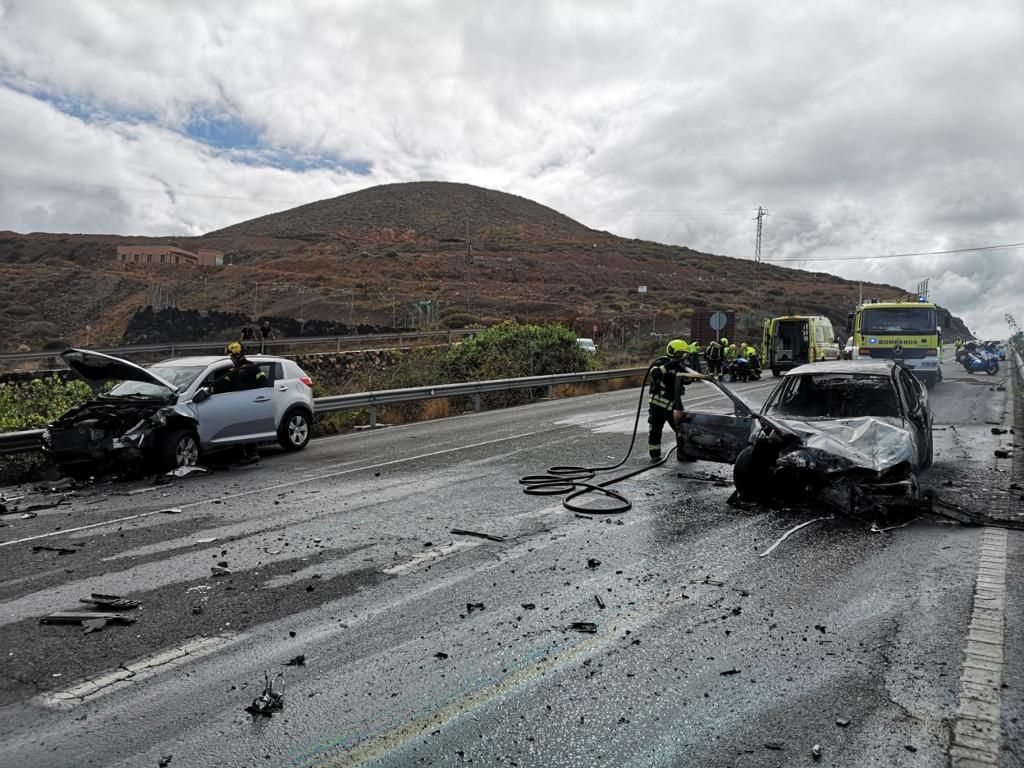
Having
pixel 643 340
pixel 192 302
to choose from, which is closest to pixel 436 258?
pixel 192 302

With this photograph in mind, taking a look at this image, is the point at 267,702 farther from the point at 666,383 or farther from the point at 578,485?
the point at 666,383

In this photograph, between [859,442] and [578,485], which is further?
[578,485]

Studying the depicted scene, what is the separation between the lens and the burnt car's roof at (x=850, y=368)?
27.8 feet

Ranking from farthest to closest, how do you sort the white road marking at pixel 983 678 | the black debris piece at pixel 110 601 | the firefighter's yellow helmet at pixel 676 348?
the firefighter's yellow helmet at pixel 676 348
the black debris piece at pixel 110 601
the white road marking at pixel 983 678

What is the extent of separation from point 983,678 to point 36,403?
14.1m

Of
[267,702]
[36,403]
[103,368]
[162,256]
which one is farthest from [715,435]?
[162,256]

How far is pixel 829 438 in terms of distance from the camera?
281 inches

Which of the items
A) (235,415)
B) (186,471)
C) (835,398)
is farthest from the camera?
(235,415)

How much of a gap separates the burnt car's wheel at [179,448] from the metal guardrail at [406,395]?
1.78 metres

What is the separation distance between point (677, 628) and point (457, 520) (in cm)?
312

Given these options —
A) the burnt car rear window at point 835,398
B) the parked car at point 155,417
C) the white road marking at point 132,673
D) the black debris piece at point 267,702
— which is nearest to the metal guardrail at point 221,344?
the parked car at point 155,417

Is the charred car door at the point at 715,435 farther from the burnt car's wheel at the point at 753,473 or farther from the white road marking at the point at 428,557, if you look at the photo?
the white road marking at the point at 428,557

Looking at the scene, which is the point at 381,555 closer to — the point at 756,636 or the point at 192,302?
the point at 756,636

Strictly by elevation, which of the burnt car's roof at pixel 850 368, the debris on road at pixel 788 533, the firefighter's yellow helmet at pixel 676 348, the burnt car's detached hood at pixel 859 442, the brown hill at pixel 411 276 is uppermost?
the brown hill at pixel 411 276
